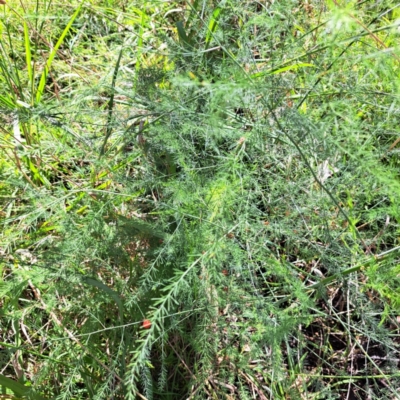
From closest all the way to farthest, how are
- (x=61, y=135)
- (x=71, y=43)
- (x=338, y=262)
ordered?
(x=338, y=262) < (x=61, y=135) < (x=71, y=43)

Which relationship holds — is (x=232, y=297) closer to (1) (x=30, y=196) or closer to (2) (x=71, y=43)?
(1) (x=30, y=196)

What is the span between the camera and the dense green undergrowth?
42.3 inches

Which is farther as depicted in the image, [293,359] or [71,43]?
[71,43]

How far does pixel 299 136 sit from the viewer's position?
3.86 ft

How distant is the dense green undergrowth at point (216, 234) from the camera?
3.53 feet

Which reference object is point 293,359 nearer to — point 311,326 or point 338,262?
point 311,326

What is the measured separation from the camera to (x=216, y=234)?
3.40 feet

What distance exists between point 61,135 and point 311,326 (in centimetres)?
100

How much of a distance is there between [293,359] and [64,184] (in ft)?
3.16

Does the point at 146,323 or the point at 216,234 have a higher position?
the point at 216,234

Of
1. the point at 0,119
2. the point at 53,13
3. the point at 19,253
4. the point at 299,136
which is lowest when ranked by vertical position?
the point at 19,253

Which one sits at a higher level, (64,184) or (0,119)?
(0,119)

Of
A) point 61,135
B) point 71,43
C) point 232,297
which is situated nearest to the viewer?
point 232,297

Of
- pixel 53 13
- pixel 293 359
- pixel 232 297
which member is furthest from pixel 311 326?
pixel 53 13
